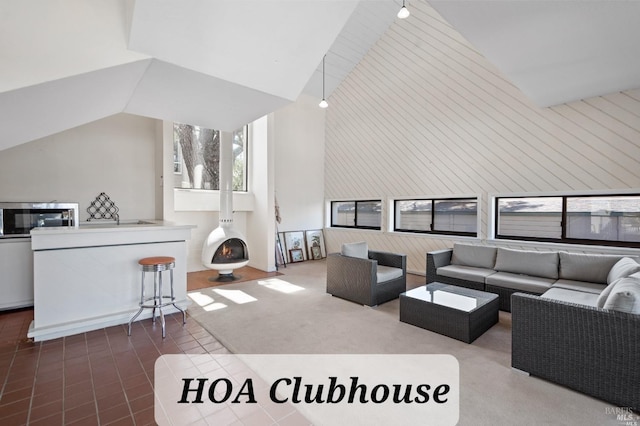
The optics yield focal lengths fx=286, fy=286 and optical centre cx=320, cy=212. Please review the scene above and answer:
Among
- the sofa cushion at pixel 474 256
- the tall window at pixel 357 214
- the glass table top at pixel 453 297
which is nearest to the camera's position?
the glass table top at pixel 453 297

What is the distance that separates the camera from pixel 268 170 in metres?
6.12

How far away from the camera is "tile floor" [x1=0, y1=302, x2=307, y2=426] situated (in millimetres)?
1918

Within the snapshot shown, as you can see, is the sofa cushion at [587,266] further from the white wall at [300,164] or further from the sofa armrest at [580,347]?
the white wall at [300,164]

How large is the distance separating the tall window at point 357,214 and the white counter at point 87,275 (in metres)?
4.67

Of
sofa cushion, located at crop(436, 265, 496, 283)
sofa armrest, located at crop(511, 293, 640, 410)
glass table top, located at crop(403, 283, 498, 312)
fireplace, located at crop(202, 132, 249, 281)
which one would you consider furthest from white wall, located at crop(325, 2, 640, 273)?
fireplace, located at crop(202, 132, 249, 281)

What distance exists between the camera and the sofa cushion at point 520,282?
3.55 meters

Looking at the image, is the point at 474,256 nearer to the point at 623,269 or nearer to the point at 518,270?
the point at 518,270

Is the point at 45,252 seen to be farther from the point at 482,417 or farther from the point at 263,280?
the point at 482,417

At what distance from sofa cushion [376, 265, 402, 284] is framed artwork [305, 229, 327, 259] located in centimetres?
336

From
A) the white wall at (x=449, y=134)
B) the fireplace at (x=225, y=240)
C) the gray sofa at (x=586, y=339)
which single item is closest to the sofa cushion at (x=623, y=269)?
the gray sofa at (x=586, y=339)

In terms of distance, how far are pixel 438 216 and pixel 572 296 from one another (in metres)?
2.92

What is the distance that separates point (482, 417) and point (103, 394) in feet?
8.91

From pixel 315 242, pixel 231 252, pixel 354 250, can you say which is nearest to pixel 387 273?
pixel 354 250

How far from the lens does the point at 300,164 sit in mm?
7672
